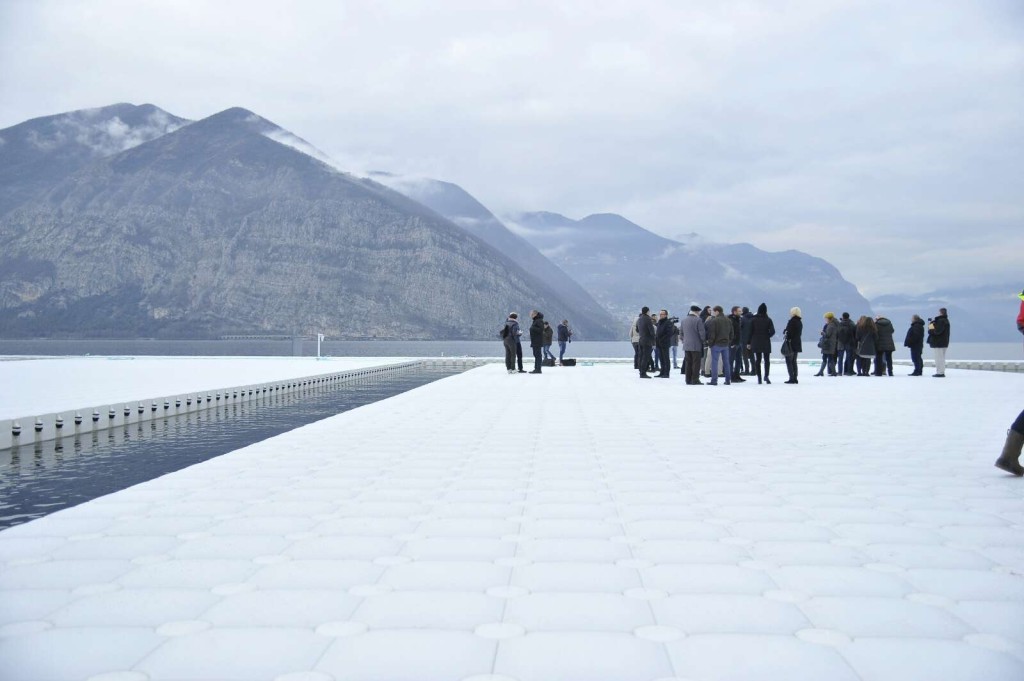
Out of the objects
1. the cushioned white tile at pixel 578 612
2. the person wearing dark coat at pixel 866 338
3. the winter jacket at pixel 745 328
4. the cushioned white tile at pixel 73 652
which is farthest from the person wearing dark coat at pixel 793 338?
the cushioned white tile at pixel 73 652

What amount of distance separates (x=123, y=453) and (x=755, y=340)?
14.0 metres

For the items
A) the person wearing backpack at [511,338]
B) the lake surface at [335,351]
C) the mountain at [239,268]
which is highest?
the mountain at [239,268]

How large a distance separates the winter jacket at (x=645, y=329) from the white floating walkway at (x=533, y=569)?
11.8 metres

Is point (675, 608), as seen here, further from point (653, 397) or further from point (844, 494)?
point (653, 397)

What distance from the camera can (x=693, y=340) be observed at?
18.0m

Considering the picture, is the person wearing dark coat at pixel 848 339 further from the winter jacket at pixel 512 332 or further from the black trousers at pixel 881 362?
the winter jacket at pixel 512 332

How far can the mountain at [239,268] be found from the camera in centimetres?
16888

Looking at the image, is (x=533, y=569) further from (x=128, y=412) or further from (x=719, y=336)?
(x=719, y=336)

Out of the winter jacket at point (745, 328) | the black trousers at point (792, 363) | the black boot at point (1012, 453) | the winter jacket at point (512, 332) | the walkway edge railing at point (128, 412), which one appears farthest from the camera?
the winter jacket at point (512, 332)

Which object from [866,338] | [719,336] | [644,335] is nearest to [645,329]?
[644,335]

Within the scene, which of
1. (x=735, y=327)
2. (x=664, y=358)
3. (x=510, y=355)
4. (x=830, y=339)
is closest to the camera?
(x=735, y=327)

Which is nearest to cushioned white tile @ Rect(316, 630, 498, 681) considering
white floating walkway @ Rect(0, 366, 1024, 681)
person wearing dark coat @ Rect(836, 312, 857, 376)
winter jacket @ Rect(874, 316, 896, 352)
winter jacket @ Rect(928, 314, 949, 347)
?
white floating walkway @ Rect(0, 366, 1024, 681)

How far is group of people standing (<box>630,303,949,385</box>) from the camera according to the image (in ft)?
58.4

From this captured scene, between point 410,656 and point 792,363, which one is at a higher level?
point 792,363
